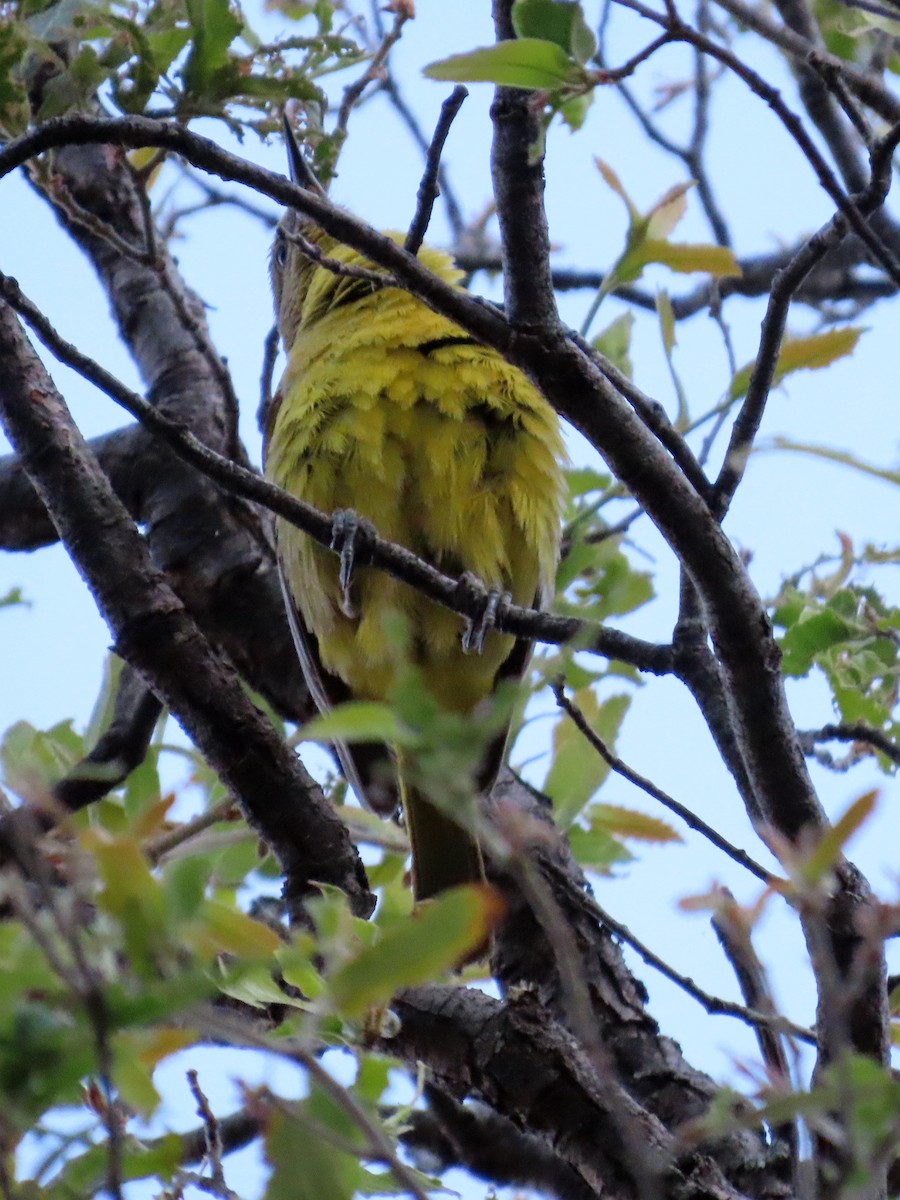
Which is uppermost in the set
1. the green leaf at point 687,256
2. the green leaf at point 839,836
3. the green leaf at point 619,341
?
the green leaf at point 619,341

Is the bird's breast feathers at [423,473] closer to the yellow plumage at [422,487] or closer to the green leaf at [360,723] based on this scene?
the yellow plumage at [422,487]

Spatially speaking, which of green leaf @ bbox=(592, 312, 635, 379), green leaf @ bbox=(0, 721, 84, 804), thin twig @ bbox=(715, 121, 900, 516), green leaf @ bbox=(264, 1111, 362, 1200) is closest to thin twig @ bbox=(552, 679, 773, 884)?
thin twig @ bbox=(715, 121, 900, 516)

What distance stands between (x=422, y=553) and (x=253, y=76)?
1.32m

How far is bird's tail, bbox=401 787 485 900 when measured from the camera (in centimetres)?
377

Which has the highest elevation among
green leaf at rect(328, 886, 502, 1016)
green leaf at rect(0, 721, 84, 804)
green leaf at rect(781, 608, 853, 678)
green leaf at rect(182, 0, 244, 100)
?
green leaf at rect(182, 0, 244, 100)

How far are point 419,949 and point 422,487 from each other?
8.92 ft

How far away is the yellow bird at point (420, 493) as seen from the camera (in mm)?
3635


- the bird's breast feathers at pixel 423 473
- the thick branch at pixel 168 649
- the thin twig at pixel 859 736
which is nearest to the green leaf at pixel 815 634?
the thin twig at pixel 859 736

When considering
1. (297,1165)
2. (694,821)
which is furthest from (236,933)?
(694,821)

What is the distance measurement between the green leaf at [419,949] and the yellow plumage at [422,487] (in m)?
2.58

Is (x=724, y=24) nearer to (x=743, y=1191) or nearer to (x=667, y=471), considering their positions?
(x=667, y=471)

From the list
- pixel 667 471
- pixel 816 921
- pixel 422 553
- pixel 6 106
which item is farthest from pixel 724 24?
pixel 816 921

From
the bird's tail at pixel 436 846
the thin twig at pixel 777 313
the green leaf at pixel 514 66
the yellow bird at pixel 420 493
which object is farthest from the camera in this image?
the bird's tail at pixel 436 846

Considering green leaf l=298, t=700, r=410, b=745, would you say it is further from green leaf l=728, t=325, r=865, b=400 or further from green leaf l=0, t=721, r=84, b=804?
green leaf l=0, t=721, r=84, b=804
